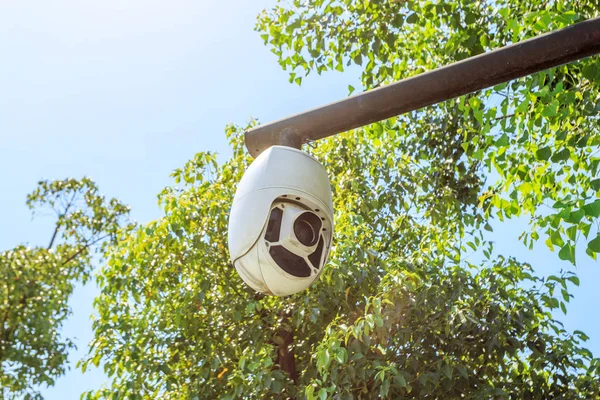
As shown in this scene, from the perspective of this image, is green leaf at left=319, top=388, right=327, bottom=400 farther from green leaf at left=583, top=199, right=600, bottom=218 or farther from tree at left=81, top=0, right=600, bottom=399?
green leaf at left=583, top=199, right=600, bottom=218

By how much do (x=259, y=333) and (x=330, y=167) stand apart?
2.45m

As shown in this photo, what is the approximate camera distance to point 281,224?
6.61ft

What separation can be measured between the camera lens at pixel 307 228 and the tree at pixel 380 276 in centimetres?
337

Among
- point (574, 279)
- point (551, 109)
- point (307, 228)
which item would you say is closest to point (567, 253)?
point (551, 109)

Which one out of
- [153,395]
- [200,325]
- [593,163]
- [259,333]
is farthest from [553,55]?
[153,395]

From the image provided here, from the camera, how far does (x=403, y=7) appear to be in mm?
6898

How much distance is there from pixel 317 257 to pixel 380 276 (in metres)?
5.09

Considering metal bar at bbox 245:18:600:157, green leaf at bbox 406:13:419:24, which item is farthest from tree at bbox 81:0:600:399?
metal bar at bbox 245:18:600:157

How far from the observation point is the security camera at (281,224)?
2006 mm

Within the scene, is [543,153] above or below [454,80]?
above

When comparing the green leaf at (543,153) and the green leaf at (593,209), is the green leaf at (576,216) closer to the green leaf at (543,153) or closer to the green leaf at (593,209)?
the green leaf at (593,209)

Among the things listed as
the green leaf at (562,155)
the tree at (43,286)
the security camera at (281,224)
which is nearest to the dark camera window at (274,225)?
the security camera at (281,224)

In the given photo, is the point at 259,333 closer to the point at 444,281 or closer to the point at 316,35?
the point at 444,281

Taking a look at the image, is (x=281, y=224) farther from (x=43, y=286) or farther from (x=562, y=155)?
(x=43, y=286)
